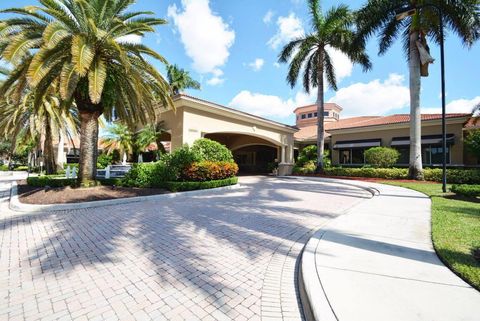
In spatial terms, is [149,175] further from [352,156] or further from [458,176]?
[352,156]

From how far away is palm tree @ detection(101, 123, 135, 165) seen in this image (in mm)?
27708

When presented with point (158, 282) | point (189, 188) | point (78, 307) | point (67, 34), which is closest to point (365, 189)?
point (189, 188)

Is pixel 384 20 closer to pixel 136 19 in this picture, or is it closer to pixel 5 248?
pixel 136 19

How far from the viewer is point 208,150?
14.9 metres

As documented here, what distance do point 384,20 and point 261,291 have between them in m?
21.6

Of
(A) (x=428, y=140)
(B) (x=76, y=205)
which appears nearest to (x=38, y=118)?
(B) (x=76, y=205)

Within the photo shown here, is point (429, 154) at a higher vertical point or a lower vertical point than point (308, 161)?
higher

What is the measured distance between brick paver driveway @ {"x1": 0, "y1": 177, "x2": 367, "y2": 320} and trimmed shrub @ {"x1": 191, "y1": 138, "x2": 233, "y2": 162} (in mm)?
7401

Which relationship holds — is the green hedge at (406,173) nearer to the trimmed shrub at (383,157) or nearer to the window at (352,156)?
the trimmed shrub at (383,157)

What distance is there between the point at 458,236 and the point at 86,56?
40.1 feet

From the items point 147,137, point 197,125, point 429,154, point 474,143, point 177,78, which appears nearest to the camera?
point 474,143

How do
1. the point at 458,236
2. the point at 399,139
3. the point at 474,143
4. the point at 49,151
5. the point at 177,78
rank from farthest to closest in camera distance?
the point at 177,78 < the point at 399,139 < the point at 49,151 < the point at 474,143 < the point at 458,236

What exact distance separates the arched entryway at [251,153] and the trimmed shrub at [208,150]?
1229cm

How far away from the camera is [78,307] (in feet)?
9.71
